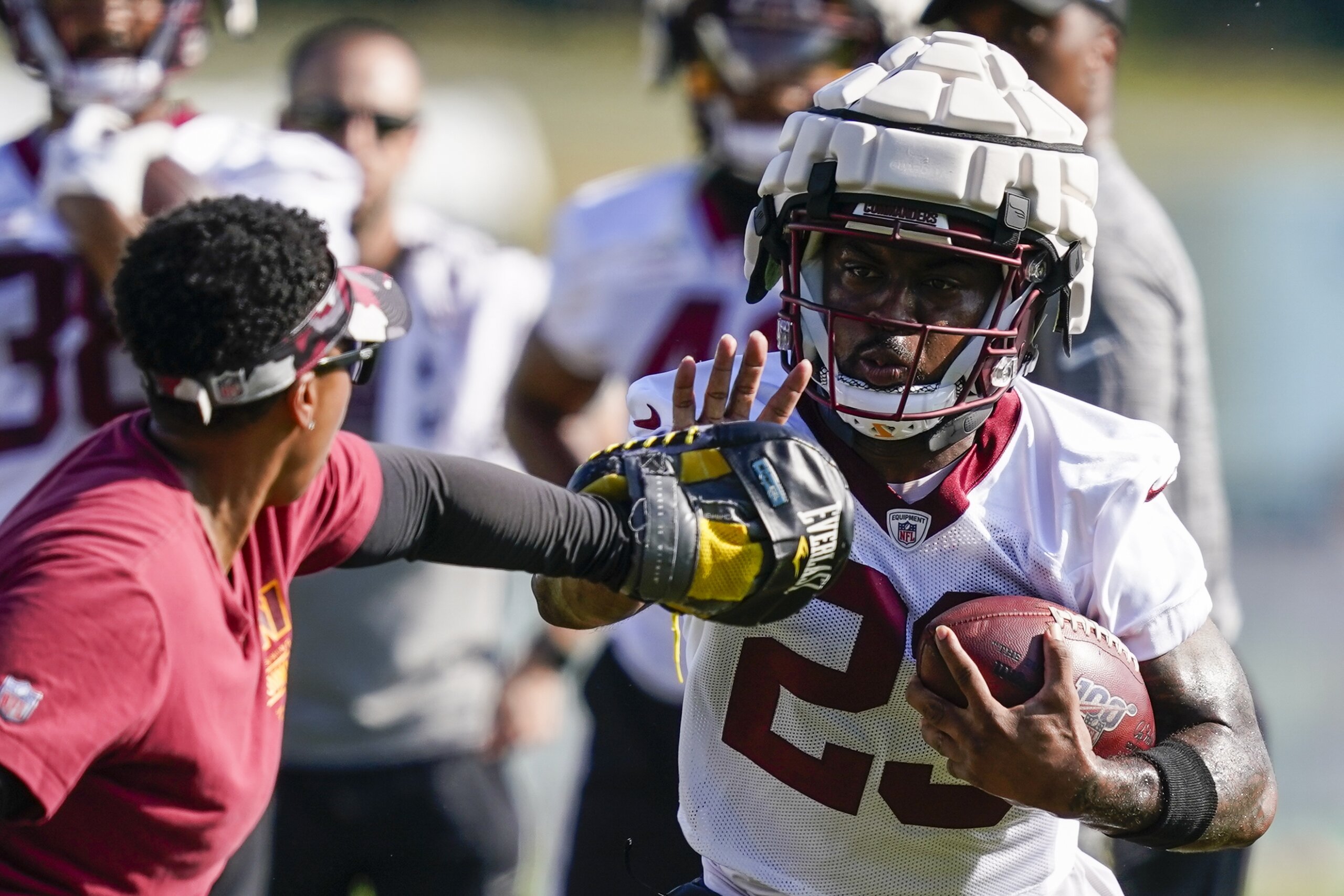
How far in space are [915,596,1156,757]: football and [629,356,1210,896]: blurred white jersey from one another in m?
0.08

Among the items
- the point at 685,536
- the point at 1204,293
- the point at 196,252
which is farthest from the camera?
the point at 1204,293

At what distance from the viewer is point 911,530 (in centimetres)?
239

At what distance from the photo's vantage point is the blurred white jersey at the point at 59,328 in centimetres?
383

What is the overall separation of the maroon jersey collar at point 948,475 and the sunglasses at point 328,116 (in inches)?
95.8

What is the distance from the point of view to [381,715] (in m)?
4.04

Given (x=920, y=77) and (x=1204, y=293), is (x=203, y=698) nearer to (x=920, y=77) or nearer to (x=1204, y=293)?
(x=920, y=77)

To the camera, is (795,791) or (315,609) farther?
(315,609)

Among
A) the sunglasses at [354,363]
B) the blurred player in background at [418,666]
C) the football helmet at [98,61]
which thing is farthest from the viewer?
the football helmet at [98,61]

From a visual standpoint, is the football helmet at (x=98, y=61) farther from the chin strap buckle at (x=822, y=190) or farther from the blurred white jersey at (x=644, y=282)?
the chin strap buckle at (x=822, y=190)

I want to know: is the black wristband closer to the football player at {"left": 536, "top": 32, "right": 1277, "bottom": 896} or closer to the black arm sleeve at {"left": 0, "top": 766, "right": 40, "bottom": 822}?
the football player at {"left": 536, "top": 32, "right": 1277, "bottom": 896}

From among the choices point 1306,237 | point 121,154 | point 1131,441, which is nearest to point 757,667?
point 1131,441

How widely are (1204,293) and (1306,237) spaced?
1357 millimetres

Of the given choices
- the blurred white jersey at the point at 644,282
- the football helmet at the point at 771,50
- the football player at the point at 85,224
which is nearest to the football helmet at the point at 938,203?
the blurred white jersey at the point at 644,282

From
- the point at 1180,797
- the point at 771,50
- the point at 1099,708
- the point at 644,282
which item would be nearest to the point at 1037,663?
the point at 1099,708
